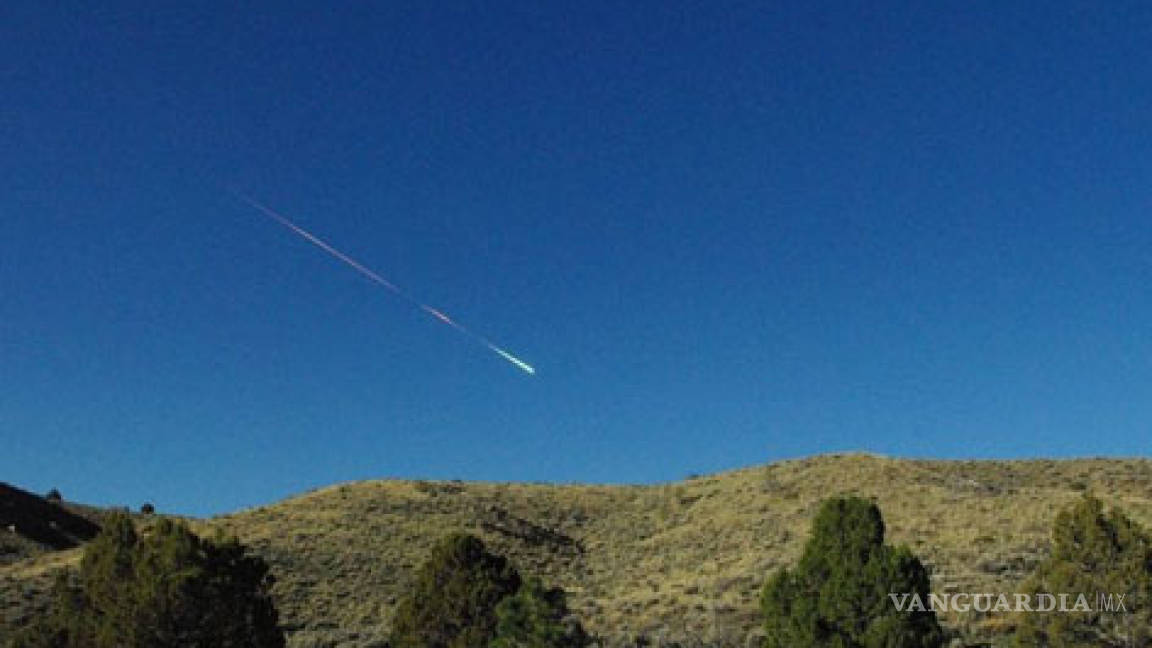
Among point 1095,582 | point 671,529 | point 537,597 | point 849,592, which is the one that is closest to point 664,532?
point 671,529

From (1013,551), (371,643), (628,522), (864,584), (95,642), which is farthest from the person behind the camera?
(628,522)

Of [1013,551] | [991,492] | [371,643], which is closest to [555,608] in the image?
[371,643]

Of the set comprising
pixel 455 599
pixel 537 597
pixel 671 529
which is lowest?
pixel 537 597

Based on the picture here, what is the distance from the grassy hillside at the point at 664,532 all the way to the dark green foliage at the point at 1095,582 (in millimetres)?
11602

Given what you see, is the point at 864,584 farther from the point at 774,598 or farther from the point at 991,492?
the point at 991,492

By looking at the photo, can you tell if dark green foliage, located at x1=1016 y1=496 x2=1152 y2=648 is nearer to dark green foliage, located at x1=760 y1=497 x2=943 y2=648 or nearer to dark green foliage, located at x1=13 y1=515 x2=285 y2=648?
dark green foliage, located at x1=760 y1=497 x2=943 y2=648

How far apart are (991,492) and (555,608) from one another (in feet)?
202

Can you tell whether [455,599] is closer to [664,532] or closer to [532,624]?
[532,624]

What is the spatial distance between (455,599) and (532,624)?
481 cm

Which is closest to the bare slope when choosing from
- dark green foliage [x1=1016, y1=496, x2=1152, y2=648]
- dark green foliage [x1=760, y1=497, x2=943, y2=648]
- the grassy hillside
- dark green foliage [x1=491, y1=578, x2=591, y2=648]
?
the grassy hillside

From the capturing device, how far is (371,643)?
156ft

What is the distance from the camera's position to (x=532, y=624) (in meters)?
25.8

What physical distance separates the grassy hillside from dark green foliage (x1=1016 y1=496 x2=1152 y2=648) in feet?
38.1

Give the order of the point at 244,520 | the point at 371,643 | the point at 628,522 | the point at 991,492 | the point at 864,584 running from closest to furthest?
the point at 864,584
the point at 371,643
the point at 991,492
the point at 244,520
the point at 628,522
